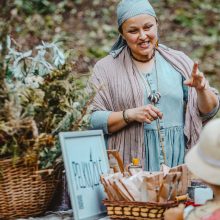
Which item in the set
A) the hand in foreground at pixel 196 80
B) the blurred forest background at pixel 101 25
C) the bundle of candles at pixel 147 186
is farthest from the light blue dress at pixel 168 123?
the blurred forest background at pixel 101 25

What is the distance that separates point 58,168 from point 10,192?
0.72 feet

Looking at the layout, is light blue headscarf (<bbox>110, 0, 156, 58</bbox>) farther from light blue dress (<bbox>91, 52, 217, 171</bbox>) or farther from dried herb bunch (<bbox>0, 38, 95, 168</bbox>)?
dried herb bunch (<bbox>0, 38, 95, 168</bbox>)

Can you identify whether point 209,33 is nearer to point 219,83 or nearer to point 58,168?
point 219,83

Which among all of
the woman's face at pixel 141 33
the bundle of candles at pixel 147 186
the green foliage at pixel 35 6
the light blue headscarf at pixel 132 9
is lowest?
Result: the bundle of candles at pixel 147 186

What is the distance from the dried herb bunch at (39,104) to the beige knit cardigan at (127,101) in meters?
0.47

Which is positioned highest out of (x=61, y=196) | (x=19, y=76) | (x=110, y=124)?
(x=19, y=76)

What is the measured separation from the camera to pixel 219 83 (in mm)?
7523

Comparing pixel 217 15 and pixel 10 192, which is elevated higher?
pixel 217 15

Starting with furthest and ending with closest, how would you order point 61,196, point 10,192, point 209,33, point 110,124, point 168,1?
point 168,1 → point 209,33 → point 110,124 → point 61,196 → point 10,192

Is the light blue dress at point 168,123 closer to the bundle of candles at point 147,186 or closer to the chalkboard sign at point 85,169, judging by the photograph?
the chalkboard sign at point 85,169

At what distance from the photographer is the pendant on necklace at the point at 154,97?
311cm

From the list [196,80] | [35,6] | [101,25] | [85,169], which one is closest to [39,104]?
[85,169]

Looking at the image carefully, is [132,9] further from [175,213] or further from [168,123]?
[175,213]

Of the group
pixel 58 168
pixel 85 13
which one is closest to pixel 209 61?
pixel 85 13
